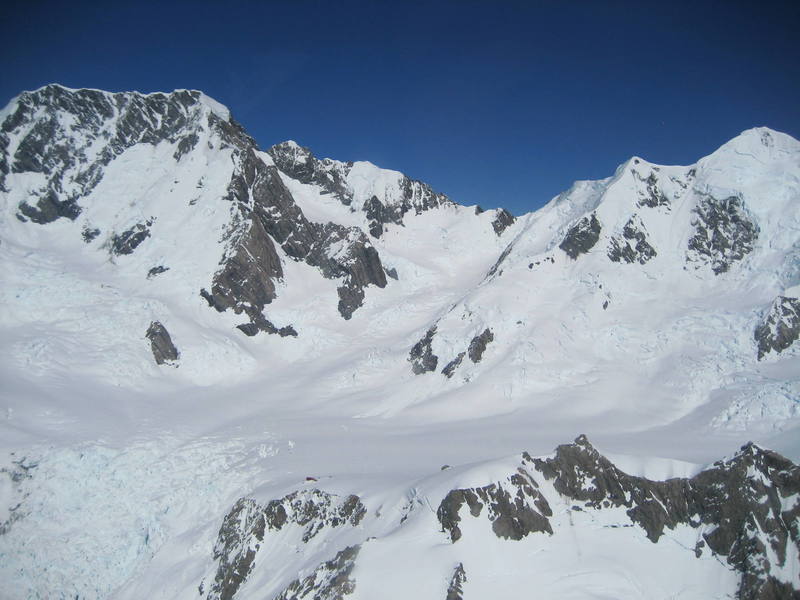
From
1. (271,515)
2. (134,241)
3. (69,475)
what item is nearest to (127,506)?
(69,475)

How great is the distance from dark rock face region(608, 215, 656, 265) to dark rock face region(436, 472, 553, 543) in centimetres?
5931

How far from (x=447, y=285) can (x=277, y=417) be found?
4985 cm

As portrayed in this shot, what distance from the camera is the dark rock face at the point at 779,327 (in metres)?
63.1

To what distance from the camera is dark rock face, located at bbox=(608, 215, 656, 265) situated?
275ft

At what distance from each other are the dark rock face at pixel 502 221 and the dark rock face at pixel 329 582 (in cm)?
10273

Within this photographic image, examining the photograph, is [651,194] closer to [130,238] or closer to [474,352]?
[474,352]

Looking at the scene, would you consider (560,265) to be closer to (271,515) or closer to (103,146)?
(271,515)

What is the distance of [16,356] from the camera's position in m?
62.3

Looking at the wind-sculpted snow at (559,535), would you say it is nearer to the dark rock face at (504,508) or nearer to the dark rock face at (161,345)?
the dark rock face at (504,508)

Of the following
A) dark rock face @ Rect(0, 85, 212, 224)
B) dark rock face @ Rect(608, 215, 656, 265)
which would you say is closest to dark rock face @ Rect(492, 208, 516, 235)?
dark rock face @ Rect(608, 215, 656, 265)

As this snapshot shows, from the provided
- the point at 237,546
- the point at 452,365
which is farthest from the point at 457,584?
the point at 452,365

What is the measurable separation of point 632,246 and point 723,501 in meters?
58.8

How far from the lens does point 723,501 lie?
105 feet

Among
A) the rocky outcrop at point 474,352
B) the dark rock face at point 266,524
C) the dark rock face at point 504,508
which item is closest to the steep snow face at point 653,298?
the rocky outcrop at point 474,352
